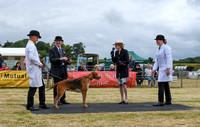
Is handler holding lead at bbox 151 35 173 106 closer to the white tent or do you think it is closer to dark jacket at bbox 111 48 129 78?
dark jacket at bbox 111 48 129 78

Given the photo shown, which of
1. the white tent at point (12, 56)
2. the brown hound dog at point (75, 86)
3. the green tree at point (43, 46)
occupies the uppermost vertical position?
the green tree at point (43, 46)

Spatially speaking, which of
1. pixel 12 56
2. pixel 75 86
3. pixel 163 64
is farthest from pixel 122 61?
pixel 12 56

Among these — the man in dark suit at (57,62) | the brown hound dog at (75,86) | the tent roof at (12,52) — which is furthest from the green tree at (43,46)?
the brown hound dog at (75,86)

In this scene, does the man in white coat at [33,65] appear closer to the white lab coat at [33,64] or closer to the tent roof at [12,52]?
the white lab coat at [33,64]

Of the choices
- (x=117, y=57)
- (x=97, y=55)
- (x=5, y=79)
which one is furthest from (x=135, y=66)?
(x=97, y=55)

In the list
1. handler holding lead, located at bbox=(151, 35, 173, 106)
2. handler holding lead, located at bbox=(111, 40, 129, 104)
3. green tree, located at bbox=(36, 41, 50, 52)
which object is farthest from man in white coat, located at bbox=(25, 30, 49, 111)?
green tree, located at bbox=(36, 41, 50, 52)

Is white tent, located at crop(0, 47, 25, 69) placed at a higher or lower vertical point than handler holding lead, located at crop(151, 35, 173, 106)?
higher

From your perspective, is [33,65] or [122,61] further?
[122,61]

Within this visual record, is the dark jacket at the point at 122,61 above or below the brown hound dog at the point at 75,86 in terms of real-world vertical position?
above

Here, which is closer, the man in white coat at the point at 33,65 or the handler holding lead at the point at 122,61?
the man in white coat at the point at 33,65

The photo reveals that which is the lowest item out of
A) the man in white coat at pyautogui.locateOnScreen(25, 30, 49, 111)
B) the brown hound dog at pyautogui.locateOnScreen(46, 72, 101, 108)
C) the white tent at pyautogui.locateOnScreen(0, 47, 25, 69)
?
the brown hound dog at pyautogui.locateOnScreen(46, 72, 101, 108)

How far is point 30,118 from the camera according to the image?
5418 mm

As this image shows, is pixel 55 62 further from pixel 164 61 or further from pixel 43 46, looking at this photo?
pixel 43 46

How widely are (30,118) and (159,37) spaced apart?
4548mm
